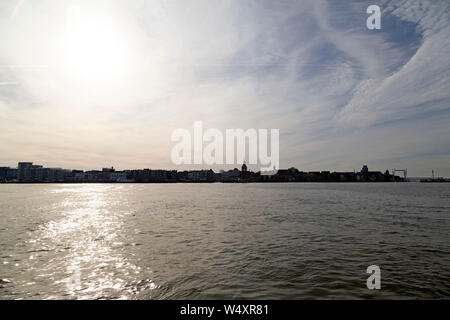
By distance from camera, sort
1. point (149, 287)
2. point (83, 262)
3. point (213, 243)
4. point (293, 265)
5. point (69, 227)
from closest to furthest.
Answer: point (149, 287), point (293, 265), point (83, 262), point (213, 243), point (69, 227)

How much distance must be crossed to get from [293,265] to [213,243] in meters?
7.24

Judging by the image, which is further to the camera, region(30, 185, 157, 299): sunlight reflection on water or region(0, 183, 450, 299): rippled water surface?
region(30, 185, 157, 299): sunlight reflection on water

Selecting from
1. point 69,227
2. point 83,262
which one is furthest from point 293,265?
point 69,227

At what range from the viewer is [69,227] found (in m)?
27.4

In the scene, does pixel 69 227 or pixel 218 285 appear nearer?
pixel 218 285

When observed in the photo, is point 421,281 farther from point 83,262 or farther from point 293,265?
point 83,262

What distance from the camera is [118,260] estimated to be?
15164 millimetres

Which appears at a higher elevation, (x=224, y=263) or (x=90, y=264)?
(x=224, y=263)

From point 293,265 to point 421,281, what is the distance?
5936 mm

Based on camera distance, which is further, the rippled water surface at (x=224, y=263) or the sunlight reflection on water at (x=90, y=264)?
the sunlight reflection on water at (x=90, y=264)
